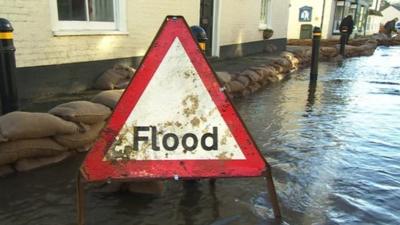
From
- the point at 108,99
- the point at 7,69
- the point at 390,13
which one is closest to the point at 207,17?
the point at 108,99

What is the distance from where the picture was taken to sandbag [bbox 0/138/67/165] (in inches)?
140

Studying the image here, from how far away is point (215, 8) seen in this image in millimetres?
12695

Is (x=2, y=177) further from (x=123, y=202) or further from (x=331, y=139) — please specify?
(x=331, y=139)

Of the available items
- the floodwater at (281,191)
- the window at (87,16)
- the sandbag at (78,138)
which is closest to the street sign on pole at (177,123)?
the floodwater at (281,191)

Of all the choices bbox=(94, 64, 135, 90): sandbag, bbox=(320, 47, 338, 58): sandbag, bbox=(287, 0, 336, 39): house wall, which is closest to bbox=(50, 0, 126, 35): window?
bbox=(94, 64, 135, 90): sandbag

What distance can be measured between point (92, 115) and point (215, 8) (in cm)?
926

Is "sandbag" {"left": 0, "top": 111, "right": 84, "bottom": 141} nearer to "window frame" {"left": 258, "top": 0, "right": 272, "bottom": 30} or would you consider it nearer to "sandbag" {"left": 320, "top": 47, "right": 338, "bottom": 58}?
"window frame" {"left": 258, "top": 0, "right": 272, "bottom": 30}

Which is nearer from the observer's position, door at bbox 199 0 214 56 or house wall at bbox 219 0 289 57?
door at bbox 199 0 214 56

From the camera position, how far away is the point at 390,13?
77812 millimetres

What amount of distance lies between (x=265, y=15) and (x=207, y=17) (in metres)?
6.27

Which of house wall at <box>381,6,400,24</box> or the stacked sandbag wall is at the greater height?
house wall at <box>381,6,400,24</box>

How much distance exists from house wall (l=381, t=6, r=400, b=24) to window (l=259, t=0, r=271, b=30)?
6705cm

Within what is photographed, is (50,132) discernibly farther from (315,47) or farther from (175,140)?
(315,47)

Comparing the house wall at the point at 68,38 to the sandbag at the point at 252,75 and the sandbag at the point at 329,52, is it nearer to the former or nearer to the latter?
the sandbag at the point at 252,75
